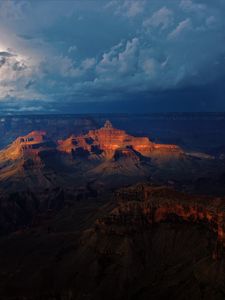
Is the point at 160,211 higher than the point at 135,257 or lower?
higher

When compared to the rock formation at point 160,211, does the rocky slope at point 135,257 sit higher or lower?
lower

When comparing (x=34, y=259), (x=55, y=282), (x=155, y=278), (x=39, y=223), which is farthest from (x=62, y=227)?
(x=155, y=278)

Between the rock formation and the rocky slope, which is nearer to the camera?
the rocky slope

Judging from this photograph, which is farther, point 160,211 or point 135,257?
point 160,211

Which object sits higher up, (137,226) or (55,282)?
(137,226)

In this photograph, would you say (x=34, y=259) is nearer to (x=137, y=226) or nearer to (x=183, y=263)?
(x=137, y=226)

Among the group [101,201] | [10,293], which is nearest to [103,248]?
[10,293]

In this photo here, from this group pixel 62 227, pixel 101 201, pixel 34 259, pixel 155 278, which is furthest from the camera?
pixel 101 201

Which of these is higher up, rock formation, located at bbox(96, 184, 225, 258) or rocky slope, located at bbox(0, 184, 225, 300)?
rock formation, located at bbox(96, 184, 225, 258)

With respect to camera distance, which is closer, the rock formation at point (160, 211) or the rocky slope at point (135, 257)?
the rocky slope at point (135, 257)

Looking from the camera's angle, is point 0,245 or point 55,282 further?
point 0,245

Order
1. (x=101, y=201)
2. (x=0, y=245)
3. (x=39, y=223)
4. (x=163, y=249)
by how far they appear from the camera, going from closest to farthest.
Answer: (x=163, y=249) < (x=0, y=245) < (x=39, y=223) < (x=101, y=201)
